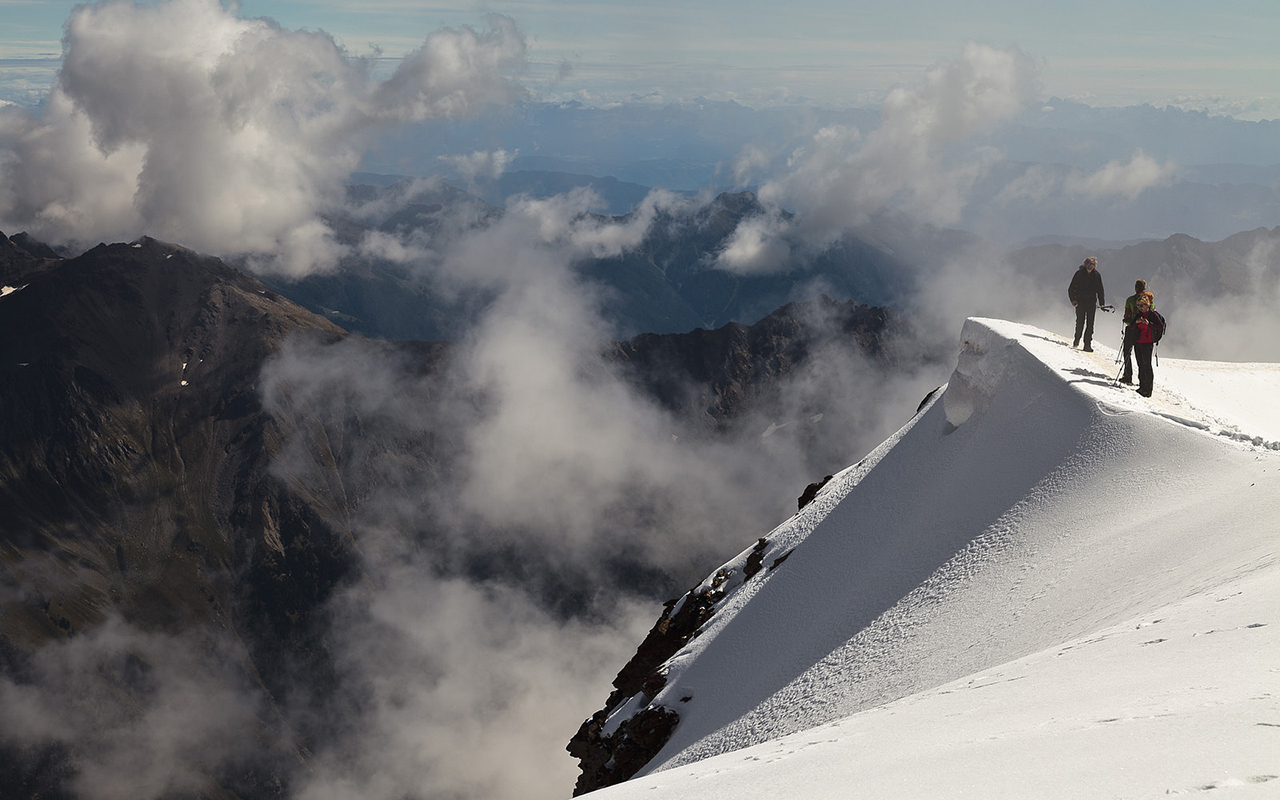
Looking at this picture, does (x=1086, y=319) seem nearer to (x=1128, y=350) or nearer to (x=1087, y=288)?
(x=1087, y=288)

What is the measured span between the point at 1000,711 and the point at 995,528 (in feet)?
46.3

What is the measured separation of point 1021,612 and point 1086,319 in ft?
60.2

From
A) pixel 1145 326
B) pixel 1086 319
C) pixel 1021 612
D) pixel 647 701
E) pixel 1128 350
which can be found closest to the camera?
pixel 1021 612

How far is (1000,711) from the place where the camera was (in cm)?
1125

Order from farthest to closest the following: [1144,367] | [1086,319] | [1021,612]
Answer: [1086,319] < [1144,367] < [1021,612]

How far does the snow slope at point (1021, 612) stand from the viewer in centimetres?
877

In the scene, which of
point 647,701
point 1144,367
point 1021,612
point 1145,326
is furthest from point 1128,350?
point 647,701

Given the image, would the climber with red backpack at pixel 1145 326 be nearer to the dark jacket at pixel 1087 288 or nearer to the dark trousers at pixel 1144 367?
the dark trousers at pixel 1144 367

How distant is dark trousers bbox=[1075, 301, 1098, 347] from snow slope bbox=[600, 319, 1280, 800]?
2.82 feet

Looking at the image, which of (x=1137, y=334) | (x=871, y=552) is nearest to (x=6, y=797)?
(x=871, y=552)

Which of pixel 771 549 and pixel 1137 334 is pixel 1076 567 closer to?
pixel 1137 334

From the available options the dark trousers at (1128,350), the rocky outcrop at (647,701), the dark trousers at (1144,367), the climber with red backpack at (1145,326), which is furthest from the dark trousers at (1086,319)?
the rocky outcrop at (647,701)

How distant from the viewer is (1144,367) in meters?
25.1

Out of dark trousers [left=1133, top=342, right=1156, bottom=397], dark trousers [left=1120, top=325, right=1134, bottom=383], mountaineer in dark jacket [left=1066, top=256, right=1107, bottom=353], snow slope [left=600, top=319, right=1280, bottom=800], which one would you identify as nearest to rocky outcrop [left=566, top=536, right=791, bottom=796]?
snow slope [left=600, top=319, right=1280, bottom=800]
